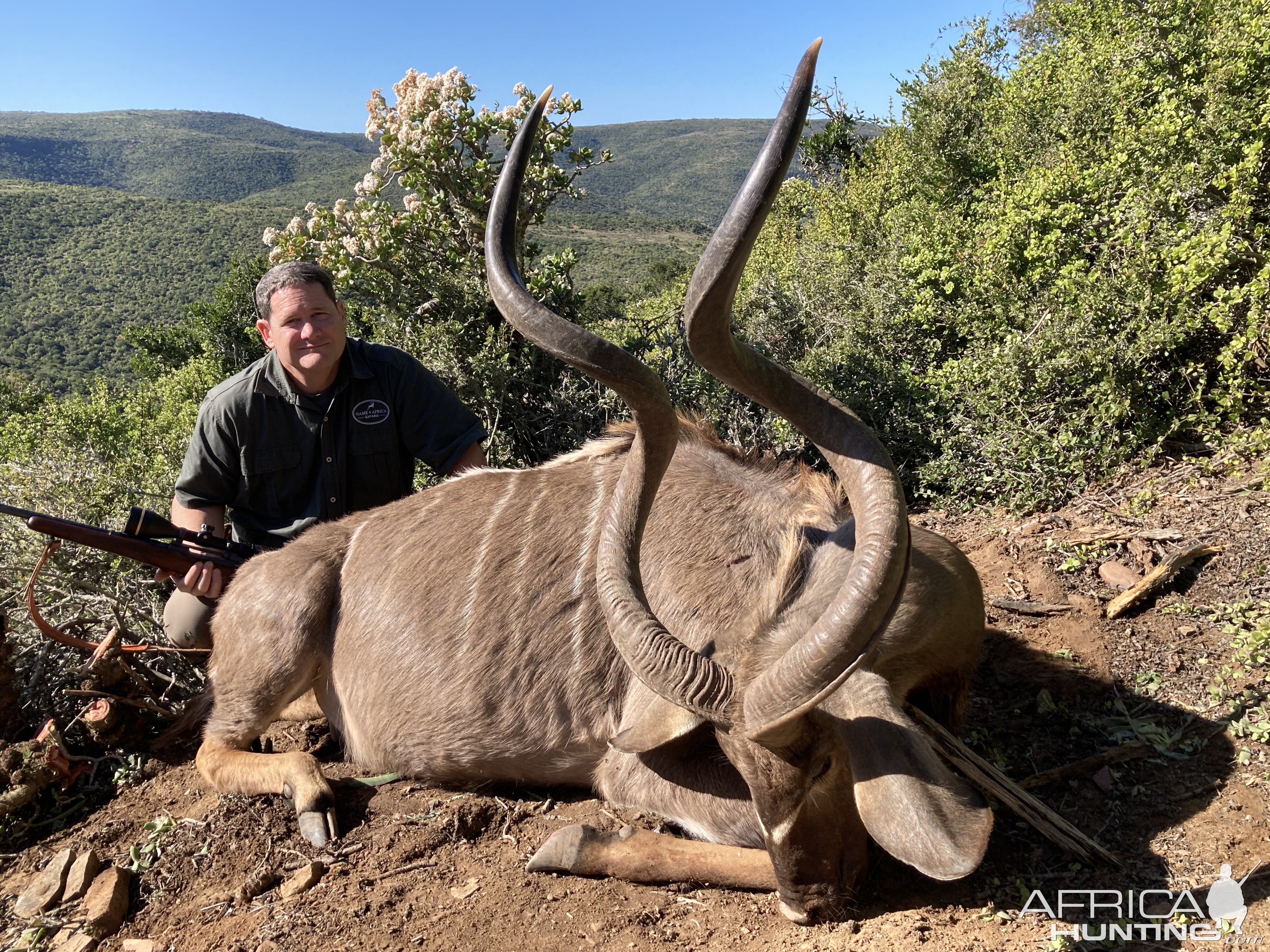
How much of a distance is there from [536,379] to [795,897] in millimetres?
4399

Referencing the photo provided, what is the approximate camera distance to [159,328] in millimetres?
19953

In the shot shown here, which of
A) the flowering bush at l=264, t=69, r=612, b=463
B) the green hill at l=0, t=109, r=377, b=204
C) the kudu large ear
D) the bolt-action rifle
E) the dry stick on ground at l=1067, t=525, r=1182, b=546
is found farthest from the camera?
the green hill at l=0, t=109, r=377, b=204

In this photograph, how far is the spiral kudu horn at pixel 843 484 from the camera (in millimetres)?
1976

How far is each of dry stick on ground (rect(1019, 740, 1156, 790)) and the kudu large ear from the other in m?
0.86

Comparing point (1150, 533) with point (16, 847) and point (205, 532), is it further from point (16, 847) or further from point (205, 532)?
point (16, 847)

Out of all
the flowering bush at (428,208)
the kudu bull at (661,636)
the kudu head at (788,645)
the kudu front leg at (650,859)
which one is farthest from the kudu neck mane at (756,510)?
the flowering bush at (428,208)

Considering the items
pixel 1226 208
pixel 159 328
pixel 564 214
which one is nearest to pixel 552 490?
pixel 1226 208

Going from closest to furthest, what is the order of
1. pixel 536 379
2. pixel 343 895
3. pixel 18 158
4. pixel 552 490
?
pixel 343 895
pixel 552 490
pixel 536 379
pixel 18 158

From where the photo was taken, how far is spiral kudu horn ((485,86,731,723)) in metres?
2.34

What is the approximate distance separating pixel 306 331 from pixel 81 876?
2.60m

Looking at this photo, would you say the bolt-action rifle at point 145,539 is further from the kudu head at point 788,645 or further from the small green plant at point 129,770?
A: the kudu head at point 788,645
